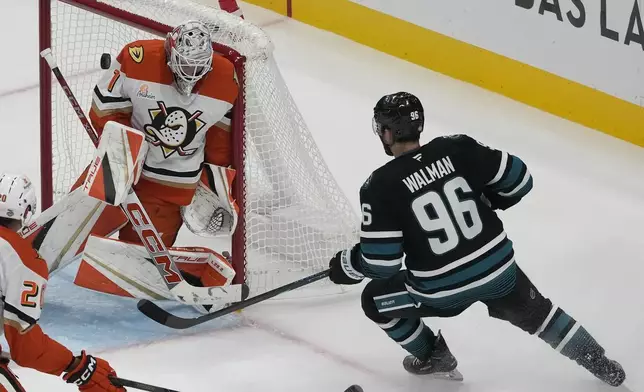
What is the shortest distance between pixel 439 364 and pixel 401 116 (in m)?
0.86

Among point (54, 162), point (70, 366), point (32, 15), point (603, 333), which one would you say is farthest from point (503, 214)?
point (32, 15)

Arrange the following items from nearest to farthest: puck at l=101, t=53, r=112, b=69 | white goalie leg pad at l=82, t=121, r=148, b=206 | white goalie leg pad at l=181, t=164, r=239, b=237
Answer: white goalie leg pad at l=82, t=121, r=148, b=206
puck at l=101, t=53, r=112, b=69
white goalie leg pad at l=181, t=164, r=239, b=237

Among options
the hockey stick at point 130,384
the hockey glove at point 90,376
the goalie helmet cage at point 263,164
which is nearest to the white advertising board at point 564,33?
the goalie helmet cage at point 263,164

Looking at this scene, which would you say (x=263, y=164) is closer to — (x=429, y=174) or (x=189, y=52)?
(x=189, y=52)

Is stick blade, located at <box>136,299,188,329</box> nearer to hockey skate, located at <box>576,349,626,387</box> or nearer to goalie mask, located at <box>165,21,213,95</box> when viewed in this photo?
goalie mask, located at <box>165,21,213,95</box>

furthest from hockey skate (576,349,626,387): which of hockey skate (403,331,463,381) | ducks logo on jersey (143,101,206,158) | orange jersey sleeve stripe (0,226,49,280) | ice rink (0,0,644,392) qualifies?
orange jersey sleeve stripe (0,226,49,280)

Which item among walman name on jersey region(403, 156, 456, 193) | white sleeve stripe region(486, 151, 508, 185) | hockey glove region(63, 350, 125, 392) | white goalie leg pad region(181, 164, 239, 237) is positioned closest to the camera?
hockey glove region(63, 350, 125, 392)

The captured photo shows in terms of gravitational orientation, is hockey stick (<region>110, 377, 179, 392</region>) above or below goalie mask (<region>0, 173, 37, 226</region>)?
below

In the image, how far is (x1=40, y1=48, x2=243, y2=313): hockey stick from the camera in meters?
4.05

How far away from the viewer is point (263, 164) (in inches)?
179

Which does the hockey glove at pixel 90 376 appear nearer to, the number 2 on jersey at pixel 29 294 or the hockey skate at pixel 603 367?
the number 2 on jersey at pixel 29 294

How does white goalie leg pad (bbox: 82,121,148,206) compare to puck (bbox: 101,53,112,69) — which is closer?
white goalie leg pad (bbox: 82,121,148,206)

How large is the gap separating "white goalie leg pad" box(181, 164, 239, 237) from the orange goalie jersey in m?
0.09

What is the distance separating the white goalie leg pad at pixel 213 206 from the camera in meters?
4.27
